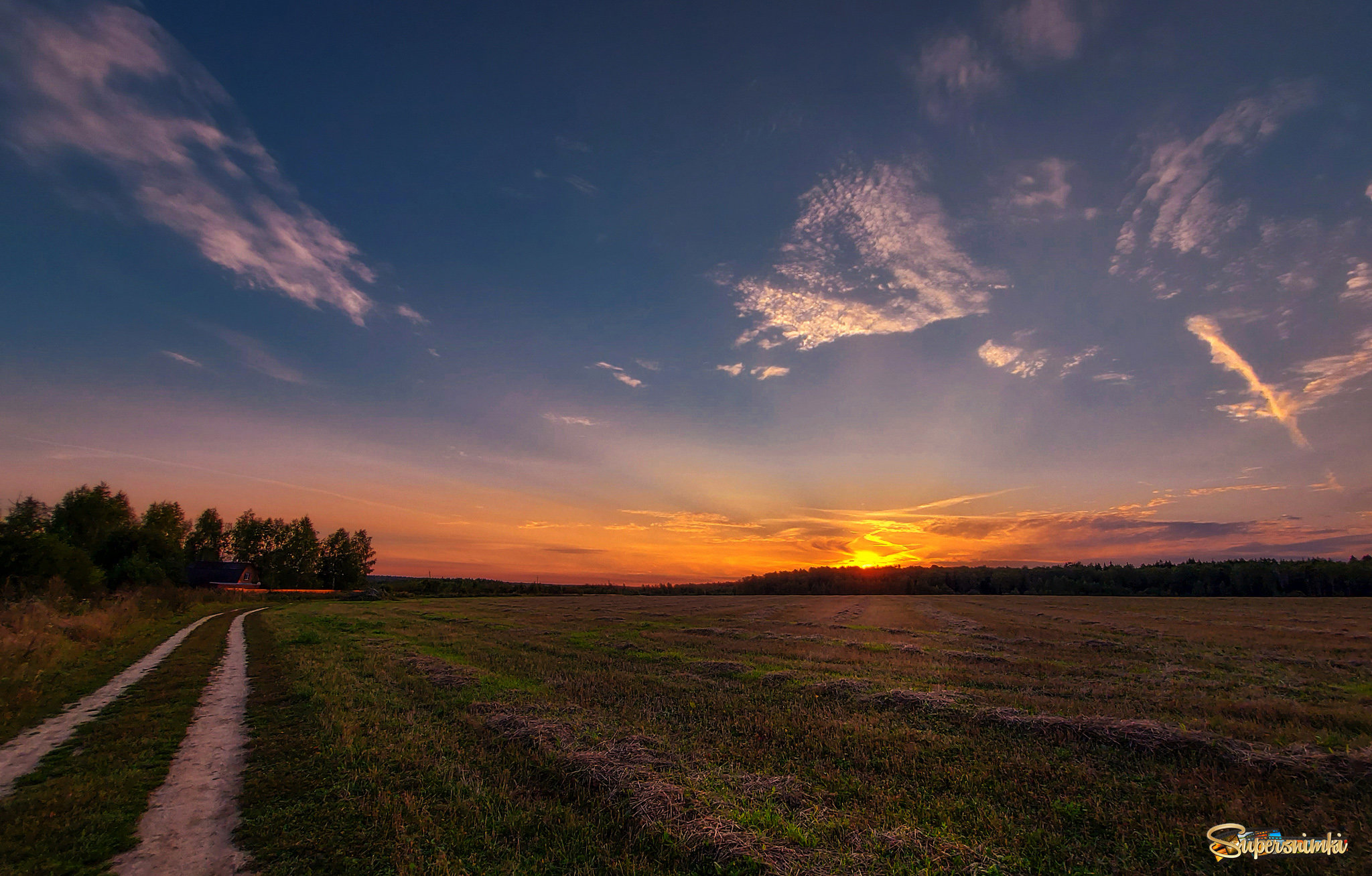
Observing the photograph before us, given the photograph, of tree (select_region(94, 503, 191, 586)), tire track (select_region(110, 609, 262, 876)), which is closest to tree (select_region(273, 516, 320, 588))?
tree (select_region(94, 503, 191, 586))

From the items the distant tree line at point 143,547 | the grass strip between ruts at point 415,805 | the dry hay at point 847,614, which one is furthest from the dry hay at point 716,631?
the distant tree line at point 143,547

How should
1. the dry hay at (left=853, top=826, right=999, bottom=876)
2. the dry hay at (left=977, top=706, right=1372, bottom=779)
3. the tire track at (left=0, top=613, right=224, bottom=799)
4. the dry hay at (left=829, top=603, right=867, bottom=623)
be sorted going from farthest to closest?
the dry hay at (left=829, top=603, right=867, bottom=623) → the tire track at (left=0, top=613, right=224, bottom=799) → the dry hay at (left=977, top=706, right=1372, bottom=779) → the dry hay at (left=853, top=826, right=999, bottom=876)

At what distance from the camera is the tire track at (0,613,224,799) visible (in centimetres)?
1011

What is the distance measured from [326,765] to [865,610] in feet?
184

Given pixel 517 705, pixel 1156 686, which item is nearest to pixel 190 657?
pixel 517 705

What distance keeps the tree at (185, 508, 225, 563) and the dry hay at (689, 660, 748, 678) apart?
16200cm

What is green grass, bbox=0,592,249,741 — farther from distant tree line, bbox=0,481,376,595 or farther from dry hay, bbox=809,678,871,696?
dry hay, bbox=809,678,871,696

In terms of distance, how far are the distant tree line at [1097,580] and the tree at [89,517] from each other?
12140cm

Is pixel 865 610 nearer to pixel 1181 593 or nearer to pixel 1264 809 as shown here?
pixel 1264 809

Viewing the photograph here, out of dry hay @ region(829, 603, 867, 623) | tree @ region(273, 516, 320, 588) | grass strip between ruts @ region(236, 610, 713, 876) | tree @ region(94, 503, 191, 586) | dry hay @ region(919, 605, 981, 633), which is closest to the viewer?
grass strip between ruts @ region(236, 610, 713, 876)

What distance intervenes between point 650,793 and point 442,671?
14.1 m

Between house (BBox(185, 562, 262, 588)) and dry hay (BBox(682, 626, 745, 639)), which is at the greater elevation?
dry hay (BBox(682, 626, 745, 639))

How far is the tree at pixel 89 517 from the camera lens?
73875 mm

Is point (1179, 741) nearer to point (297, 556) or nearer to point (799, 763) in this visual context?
point (799, 763)
